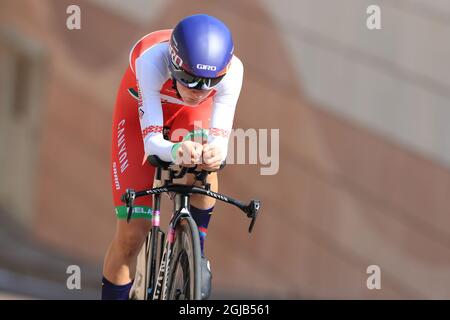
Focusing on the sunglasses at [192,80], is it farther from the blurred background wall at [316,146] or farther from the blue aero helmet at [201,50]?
the blurred background wall at [316,146]

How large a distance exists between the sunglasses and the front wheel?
2.07 feet

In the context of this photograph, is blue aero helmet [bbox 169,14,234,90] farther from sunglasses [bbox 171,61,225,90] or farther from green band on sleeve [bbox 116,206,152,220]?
green band on sleeve [bbox 116,206,152,220]

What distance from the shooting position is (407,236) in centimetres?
1077

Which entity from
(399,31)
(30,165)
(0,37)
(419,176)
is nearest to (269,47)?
(399,31)

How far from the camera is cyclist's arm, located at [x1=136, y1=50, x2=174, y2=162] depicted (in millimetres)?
4457

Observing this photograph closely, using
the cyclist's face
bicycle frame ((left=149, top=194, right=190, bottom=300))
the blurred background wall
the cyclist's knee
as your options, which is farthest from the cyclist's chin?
the blurred background wall

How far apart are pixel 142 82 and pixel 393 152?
6.68 m

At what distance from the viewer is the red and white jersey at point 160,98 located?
14.7 ft

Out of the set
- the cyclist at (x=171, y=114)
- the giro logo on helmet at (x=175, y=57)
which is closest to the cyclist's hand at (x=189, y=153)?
the cyclist at (x=171, y=114)

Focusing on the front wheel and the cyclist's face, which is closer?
the front wheel

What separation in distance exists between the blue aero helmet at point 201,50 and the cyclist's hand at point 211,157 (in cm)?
32

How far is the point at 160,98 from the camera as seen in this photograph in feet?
15.7

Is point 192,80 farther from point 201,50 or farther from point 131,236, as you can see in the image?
point 131,236

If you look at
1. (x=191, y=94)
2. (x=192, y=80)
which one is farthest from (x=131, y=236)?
(x=192, y=80)
